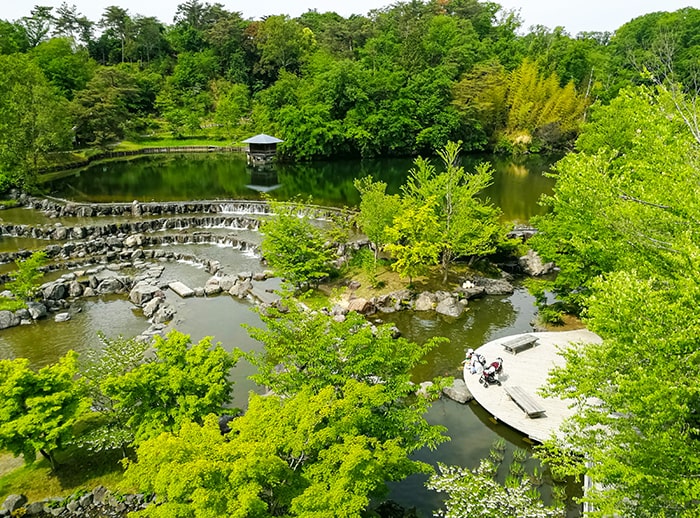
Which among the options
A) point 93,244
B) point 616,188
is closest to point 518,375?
point 616,188

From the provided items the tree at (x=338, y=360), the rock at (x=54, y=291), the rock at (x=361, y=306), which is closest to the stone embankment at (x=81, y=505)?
the tree at (x=338, y=360)

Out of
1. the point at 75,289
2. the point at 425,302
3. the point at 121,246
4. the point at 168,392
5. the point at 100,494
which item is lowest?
the point at 100,494

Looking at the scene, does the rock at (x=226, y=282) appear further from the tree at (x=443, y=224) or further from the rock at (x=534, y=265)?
the rock at (x=534, y=265)

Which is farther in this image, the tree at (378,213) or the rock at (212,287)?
the tree at (378,213)

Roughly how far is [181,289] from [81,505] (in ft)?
44.1

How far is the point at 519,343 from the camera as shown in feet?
57.2

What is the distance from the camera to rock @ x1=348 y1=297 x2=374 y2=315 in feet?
69.0

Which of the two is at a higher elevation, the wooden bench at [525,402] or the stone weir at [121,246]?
the stone weir at [121,246]

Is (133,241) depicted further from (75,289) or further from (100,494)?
(100,494)

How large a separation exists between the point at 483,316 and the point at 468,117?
50.8 meters

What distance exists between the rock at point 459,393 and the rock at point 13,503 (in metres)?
12.2

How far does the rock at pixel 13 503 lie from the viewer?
1051 centimetres

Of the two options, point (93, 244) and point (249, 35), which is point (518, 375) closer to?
point (93, 244)

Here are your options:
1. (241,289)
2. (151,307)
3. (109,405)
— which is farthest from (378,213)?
(109,405)
